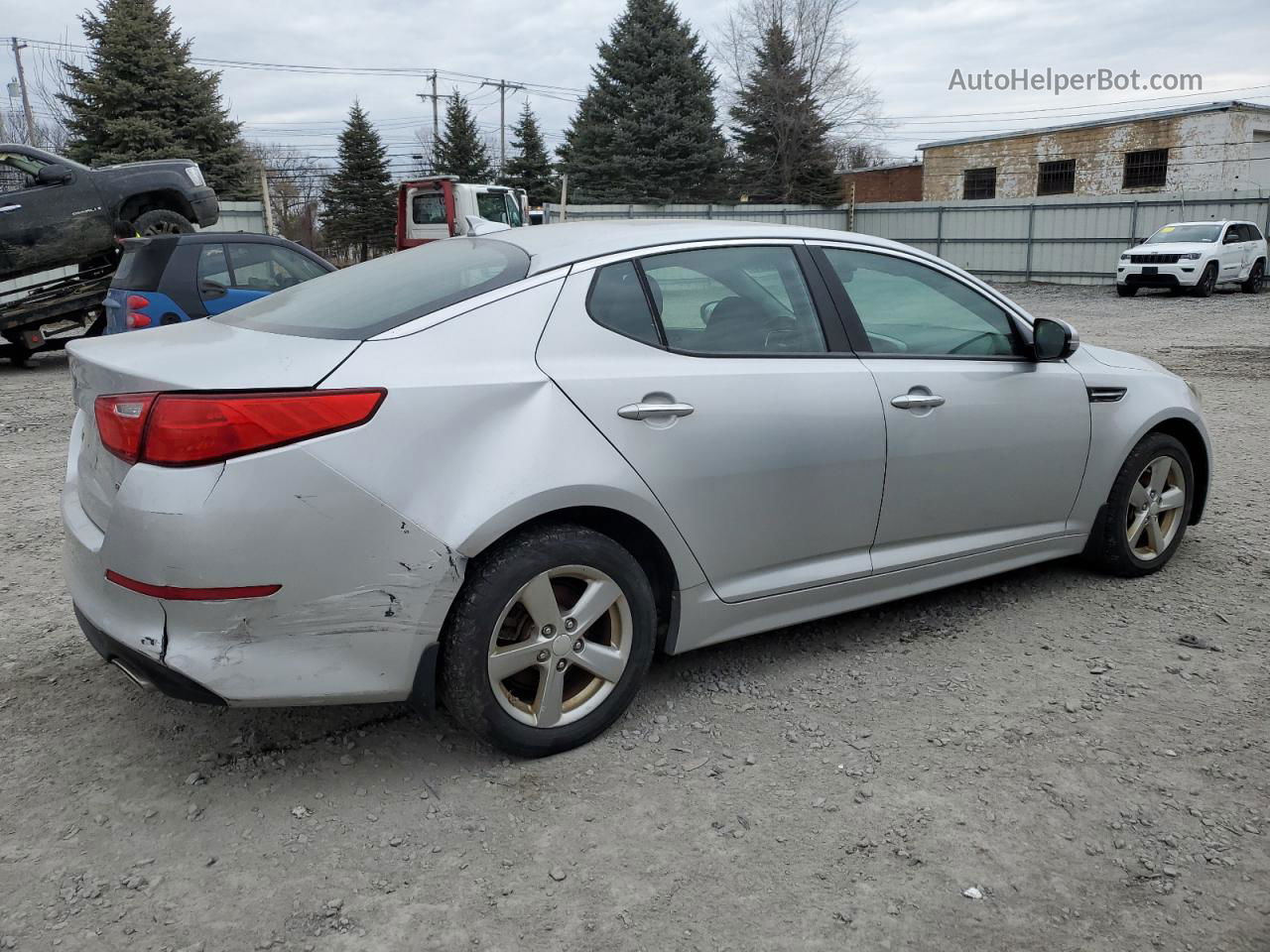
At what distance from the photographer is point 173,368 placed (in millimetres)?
2654

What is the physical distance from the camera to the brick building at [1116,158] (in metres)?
30.1

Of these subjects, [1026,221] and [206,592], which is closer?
[206,592]

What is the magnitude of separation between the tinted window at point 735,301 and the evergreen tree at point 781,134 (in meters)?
37.5

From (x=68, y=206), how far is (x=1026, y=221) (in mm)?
23400

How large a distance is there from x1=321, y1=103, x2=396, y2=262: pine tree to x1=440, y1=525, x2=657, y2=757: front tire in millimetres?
38362

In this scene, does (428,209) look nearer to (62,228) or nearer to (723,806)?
(62,228)

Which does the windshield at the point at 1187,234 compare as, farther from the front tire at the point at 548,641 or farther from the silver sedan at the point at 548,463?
the front tire at the point at 548,641

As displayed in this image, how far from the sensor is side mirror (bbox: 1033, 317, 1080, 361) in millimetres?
3939

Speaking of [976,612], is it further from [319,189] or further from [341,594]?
[319,189]

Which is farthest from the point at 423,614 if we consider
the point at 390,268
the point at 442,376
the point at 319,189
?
the point at 319,189

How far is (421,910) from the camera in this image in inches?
92.6

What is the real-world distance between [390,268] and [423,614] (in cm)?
135

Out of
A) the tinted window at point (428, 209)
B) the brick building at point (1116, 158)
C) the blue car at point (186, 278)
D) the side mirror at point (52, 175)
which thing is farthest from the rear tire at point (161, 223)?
the brick building at point (1116, 158)

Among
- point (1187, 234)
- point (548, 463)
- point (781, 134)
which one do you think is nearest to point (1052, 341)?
point (548, 463)
